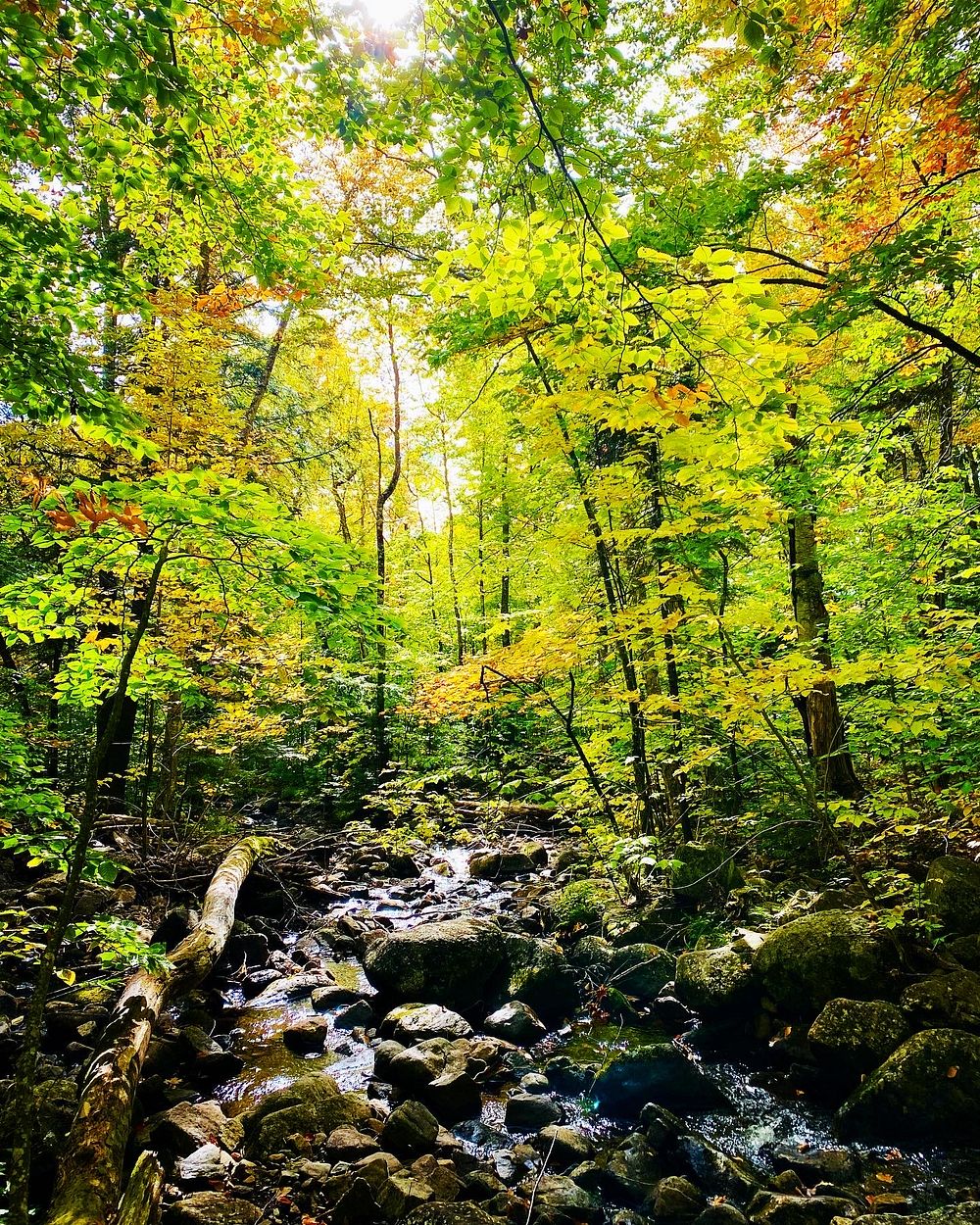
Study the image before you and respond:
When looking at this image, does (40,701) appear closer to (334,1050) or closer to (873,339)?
(334,1050)

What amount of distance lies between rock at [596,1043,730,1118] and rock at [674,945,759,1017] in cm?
73

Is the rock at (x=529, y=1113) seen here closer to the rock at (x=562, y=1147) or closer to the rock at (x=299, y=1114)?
the rock at (x=562, y=1147)

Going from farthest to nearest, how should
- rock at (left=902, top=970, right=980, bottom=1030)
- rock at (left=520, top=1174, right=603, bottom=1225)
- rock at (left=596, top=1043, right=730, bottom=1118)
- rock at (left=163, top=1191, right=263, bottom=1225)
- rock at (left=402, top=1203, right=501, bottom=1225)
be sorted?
rock at (left=596, top=1043, right=730, bottom=1118) → rock at (left=902, top=970, right=980, bottom=1030) → rock at (left=520, top=1174, right=603, bottom=1225) → rock at (left=402, top=1203, right=501, bottom=1225) → rock at (left=163, top=1191, right=263, bottom=1225)

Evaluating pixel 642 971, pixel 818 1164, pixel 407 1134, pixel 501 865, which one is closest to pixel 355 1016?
pixel 407 1134

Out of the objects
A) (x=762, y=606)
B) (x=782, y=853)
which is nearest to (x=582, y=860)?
(x=782, y=853)

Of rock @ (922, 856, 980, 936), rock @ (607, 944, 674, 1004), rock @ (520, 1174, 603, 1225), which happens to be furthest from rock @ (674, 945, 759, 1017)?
rock @ (520, 1174, 603, 1225)

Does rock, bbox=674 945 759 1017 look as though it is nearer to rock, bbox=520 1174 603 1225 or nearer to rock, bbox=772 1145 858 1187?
rock, bbox=772 1145 858 1187

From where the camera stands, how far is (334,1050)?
557 cm

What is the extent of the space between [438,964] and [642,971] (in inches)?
84.3

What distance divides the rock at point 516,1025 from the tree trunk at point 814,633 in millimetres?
4244

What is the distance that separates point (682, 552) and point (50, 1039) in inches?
273

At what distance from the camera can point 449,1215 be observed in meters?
3.32

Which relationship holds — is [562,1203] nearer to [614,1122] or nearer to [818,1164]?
[614,1122]

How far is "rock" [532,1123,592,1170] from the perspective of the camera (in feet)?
13.3
